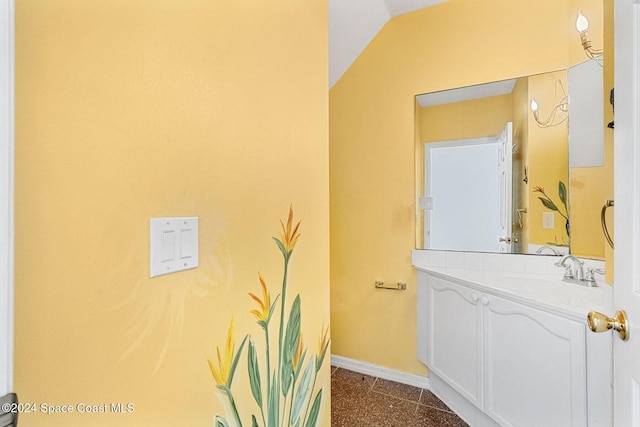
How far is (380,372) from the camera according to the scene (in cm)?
232

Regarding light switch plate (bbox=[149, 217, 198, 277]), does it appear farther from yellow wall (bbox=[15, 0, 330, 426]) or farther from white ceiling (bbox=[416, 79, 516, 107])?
white ceiling (bbox=[416, 79, 516, 107])

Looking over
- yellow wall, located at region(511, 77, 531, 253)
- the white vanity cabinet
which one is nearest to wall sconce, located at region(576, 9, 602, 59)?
yellow wall, located at region(511, 77, 531, 253)

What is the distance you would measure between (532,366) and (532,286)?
0.50 meters

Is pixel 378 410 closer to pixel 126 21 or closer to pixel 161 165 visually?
pixel 161 165

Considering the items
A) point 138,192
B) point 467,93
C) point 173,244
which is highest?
point 467,93

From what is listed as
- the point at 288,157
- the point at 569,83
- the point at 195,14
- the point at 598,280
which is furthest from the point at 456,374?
the point at 195,14

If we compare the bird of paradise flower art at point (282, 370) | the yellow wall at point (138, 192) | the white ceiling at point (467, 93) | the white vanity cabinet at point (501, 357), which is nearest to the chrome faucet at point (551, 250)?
the white vanity cabinet at point (501, 357)

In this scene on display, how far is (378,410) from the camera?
1.90 meters

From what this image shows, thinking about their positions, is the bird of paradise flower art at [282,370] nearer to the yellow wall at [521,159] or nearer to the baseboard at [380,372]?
the baseboard at [380,372]

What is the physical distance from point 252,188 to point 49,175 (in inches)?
17.4

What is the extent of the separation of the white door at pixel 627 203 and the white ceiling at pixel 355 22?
1618 mm

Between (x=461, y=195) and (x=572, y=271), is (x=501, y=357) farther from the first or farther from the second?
(x=461, y=195)
